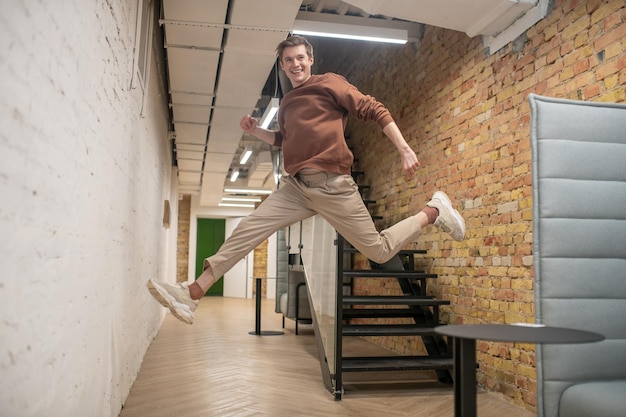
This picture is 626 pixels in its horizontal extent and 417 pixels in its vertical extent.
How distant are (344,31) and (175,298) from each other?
2.99 m

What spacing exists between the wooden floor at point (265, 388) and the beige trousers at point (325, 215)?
1.10m

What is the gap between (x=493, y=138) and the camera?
4039 millimetres

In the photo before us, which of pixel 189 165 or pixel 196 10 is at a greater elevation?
pixel 196 10

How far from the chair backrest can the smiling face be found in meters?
1.13

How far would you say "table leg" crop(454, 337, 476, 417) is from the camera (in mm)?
1327

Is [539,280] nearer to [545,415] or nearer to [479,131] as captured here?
[545,415]

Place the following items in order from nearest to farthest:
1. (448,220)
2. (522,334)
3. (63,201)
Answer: (522,334), (63,201), (448,220)

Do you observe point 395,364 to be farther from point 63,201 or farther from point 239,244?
point 63,201

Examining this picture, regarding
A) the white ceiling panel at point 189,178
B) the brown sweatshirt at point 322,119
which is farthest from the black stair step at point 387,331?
the white ceiling panel at point 189,178

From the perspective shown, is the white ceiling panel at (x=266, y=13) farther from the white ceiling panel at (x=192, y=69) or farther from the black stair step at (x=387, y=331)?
the black stair step at (x=387, y=331)

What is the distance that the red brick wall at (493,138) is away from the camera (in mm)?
3215

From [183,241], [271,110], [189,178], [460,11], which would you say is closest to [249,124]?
[460,11]

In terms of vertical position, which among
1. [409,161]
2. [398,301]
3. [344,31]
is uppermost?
[344,31]

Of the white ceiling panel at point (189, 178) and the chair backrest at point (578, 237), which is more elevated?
the white ceiling panel at point (189, 178)
